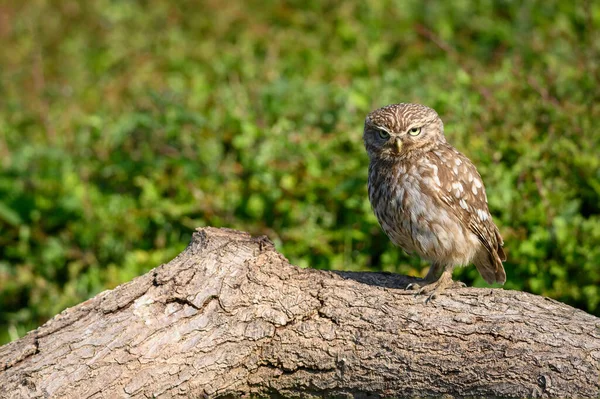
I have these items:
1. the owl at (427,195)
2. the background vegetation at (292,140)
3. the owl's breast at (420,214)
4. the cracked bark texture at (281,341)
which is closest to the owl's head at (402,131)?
the owl at (427,195)

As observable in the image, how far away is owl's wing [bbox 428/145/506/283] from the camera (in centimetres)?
417

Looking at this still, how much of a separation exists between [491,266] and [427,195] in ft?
2.19

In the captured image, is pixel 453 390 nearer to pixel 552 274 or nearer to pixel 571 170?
pixel 552 274

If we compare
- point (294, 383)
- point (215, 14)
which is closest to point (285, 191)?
point (294, 383)

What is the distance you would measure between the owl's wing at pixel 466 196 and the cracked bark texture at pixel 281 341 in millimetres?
577

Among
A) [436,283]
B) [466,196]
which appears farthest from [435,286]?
[466,196]

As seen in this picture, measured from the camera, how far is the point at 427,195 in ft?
13.5

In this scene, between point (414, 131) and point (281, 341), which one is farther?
point (414, 131)

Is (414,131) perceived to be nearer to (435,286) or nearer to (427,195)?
(427,195)

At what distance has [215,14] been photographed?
30.3 feet

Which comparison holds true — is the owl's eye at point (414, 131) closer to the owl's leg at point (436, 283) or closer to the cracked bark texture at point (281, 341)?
the owl's leg at point (436, 283)

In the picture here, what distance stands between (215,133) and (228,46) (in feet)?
8.20

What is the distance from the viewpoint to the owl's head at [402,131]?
166 inches

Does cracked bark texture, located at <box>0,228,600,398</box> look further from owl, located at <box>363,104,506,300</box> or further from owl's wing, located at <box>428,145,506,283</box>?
owl's wing, located at <box>428,145,506,283</box>
